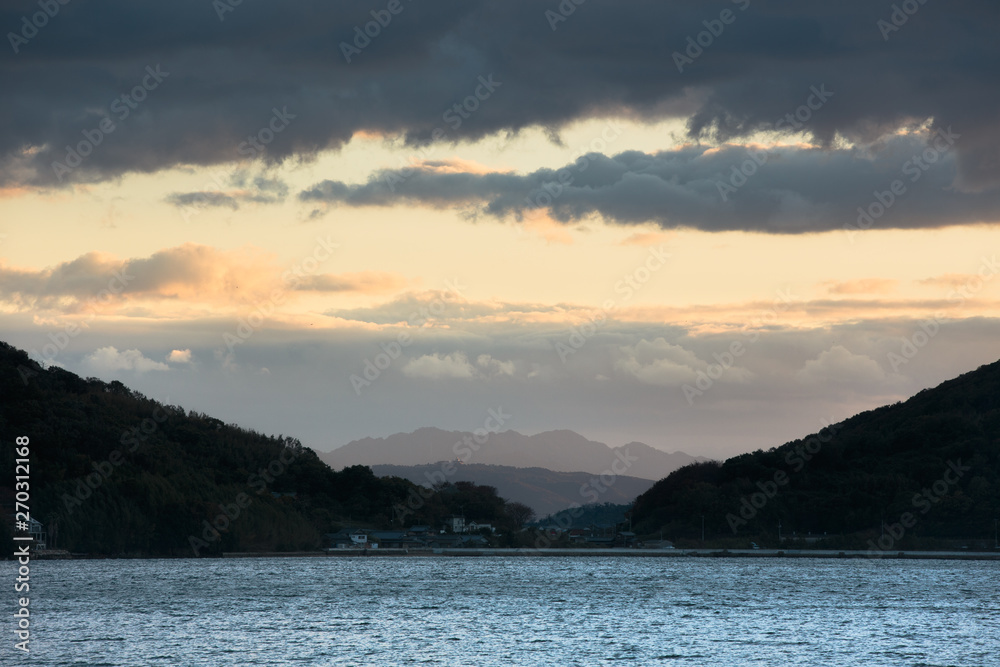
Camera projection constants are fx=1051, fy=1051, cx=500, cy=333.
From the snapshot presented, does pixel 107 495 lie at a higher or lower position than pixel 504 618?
higher

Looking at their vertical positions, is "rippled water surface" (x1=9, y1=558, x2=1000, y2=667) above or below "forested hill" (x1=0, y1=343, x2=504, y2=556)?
below

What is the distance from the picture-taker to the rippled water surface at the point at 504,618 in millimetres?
62531

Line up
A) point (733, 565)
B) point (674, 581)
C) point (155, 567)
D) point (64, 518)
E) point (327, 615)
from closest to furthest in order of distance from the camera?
point (327, 615), point (674, 581), point (155, 567), point (64, 518), point (733, 565)

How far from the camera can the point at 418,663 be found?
195 feet

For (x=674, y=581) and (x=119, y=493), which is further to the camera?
(x=119, y=493)

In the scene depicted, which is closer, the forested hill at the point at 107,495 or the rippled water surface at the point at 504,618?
the rippled water surface at the point at 504,618

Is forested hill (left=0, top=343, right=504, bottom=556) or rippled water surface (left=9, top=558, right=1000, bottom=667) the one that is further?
forested hill (left=0, top=343, right=504, bottom=556)

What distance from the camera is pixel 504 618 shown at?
8512 cm

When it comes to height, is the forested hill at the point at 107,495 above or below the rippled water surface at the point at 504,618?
above

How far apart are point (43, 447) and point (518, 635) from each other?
442 ft

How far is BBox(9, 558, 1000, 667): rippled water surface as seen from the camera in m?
62.5

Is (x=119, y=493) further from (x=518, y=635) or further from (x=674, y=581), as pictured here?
(x=518, y=635)

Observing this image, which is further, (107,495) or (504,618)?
(107,495)

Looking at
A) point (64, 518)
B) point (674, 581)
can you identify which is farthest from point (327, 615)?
point (64, 518)
